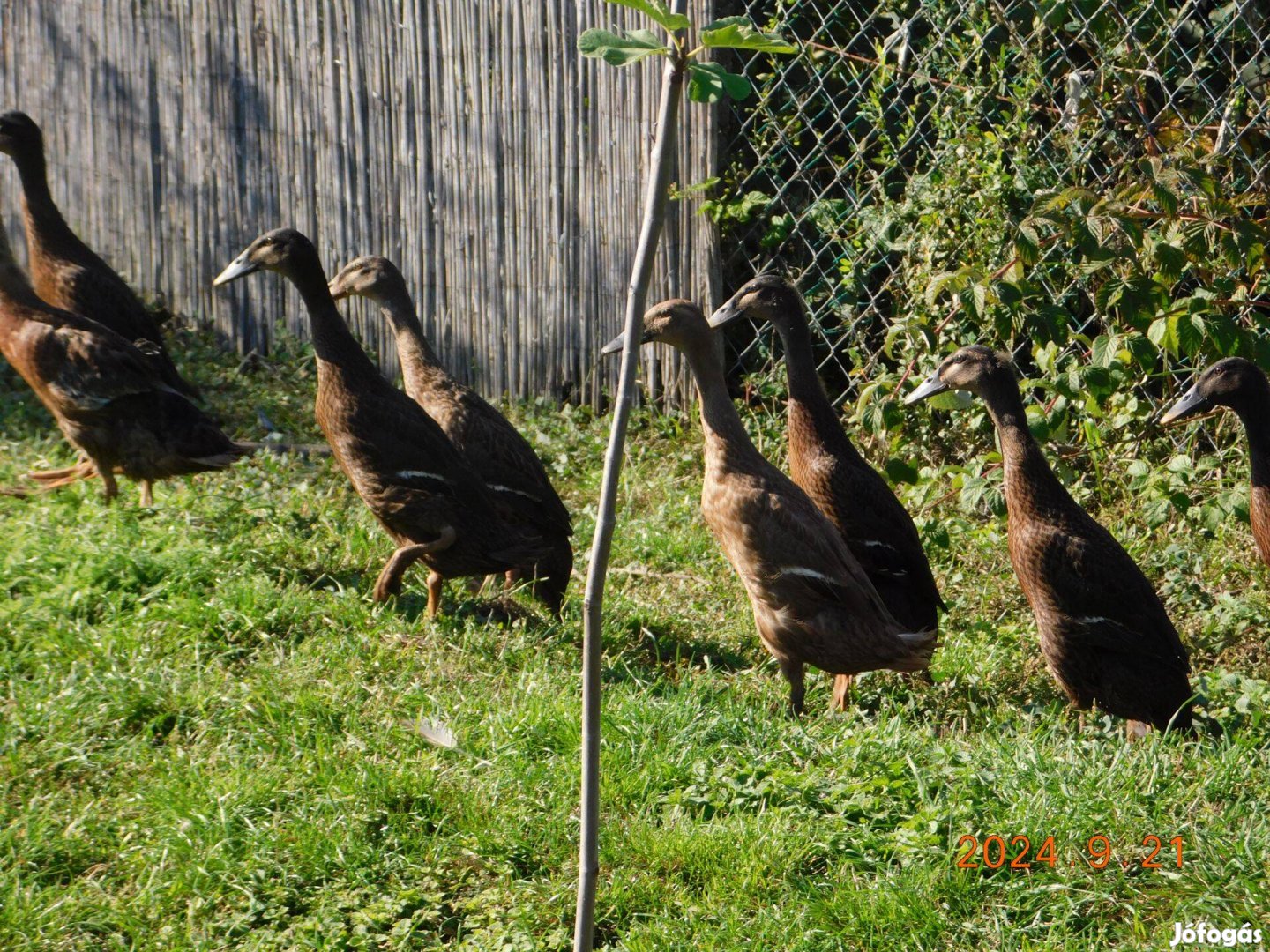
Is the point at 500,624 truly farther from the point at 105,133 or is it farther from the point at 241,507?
the point at 105,133

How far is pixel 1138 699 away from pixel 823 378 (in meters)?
3.47

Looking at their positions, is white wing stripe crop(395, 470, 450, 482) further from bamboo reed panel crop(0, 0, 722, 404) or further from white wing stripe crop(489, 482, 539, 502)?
bamboo reed panel crop(0, 0, 722, 404)

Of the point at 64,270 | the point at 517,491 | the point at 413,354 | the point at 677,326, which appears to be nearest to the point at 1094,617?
the point at 677,326

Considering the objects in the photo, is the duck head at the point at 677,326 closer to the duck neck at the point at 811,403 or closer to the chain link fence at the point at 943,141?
the duck neck at the point at 811,403

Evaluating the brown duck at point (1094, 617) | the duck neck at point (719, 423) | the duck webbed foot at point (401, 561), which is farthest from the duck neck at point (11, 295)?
Answer: the brown duck at point (1094, 617)

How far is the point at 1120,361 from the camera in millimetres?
5734

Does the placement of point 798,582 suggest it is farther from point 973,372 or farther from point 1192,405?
point 1192,405

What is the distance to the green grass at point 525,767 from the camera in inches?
139

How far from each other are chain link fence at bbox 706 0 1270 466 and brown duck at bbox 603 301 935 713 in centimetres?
134

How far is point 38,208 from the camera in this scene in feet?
23.4

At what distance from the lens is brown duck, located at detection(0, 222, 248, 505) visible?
20.2 ft

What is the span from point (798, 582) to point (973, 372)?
1.19 metres

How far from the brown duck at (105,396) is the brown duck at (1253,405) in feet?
14.4

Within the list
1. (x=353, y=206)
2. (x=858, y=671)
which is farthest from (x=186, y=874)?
(x=353, y=206)
